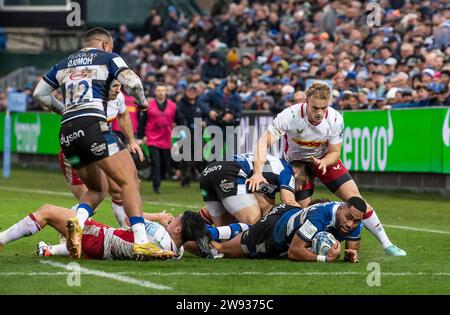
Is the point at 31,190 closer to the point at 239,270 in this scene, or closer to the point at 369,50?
the point at 369,50

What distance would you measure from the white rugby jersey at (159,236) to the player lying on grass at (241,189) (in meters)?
1.06

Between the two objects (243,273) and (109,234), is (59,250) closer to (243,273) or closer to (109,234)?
(109,234)

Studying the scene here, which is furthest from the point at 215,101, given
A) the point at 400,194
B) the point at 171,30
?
the point at 171,30

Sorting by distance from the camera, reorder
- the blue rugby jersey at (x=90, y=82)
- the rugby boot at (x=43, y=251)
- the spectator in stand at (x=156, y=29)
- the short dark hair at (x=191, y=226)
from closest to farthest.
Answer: the blue rugby jersey at (x=90, y=82), the short dark hair at (x=191, y=226), the rugby boot at (x=43, y=251), the spectator in stand at (x=156, y=29)

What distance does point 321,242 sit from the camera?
11.2 meters

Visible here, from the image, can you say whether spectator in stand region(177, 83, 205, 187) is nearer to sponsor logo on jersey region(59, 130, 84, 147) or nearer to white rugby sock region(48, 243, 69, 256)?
white rugby sock region(48, 243, 69, 256)

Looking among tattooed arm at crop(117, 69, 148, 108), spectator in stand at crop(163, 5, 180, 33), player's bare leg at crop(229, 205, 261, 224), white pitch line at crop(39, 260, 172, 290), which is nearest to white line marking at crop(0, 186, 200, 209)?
player's bare leg at crop(229, 205, 261, 224)

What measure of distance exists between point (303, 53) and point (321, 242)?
17.1m

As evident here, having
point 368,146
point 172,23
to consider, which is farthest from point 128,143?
point 172,23

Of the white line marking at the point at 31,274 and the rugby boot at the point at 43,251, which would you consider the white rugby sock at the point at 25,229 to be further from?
the white line marking at the point at 31,274

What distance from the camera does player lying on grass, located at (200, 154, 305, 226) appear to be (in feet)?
40.3

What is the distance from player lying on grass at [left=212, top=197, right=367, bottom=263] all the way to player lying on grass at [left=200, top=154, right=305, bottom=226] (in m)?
0.54

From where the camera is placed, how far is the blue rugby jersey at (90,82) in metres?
11.2

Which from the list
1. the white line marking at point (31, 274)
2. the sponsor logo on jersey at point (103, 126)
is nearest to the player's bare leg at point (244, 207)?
the sponsor logo on jersey at point (103, 126)
